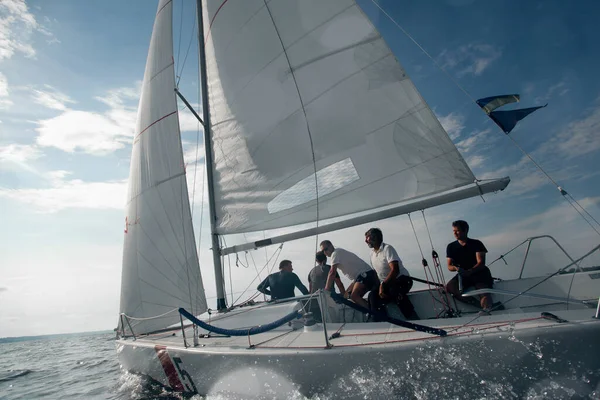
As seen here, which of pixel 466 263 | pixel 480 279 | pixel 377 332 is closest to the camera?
pixel 377 332

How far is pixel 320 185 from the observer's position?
571cm

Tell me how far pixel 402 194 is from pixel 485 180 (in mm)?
1214

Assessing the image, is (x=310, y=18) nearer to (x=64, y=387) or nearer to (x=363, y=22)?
(x=363, y=22)

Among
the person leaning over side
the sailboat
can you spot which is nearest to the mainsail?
the sailboat

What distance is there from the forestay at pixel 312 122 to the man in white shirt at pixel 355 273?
1.10 meters

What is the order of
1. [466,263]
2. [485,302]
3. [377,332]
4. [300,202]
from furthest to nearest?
[300,202] < [466,263] < [485,302] < [377,332]

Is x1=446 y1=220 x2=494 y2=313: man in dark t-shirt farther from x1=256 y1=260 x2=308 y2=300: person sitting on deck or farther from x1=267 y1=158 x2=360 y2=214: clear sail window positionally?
x1=256 y1=260 x2=308 y2=300: person sitting on deck

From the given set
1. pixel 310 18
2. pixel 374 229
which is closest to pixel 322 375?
pixel 374 229

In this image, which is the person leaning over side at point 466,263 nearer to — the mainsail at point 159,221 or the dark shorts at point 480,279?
the dark shorts at point 480,279

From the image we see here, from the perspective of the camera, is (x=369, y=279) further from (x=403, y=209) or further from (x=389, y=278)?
(x=403, y=209)

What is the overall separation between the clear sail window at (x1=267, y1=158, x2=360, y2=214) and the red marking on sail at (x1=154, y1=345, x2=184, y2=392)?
2886 mm

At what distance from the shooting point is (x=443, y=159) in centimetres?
491

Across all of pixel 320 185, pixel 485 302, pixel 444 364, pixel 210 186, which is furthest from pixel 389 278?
pixel 210 186

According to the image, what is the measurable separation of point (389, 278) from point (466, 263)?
113cm
